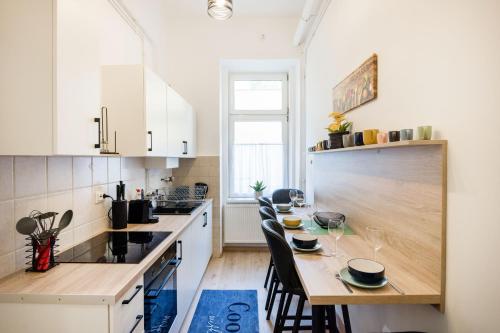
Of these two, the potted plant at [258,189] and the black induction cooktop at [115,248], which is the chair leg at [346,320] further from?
the potted plant at [258,189]

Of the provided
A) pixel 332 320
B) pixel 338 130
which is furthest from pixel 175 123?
pixel 332 320

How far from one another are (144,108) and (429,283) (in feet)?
6.65

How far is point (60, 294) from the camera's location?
3.75 ft

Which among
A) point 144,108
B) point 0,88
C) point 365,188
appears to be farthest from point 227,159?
point 0,88

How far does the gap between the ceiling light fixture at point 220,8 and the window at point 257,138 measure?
1.90 meters

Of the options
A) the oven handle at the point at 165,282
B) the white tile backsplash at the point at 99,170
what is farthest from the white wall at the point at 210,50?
the oven handle at the point at 165,282

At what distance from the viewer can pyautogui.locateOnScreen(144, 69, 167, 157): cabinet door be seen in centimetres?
211

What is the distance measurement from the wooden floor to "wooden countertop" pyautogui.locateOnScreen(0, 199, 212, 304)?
4.01 feet

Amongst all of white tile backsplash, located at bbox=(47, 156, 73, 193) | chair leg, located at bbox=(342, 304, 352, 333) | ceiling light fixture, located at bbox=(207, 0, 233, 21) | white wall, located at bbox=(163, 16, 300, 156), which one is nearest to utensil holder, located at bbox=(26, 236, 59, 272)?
white tile backsplash, located at bbox=(47, 156, 73, 193)

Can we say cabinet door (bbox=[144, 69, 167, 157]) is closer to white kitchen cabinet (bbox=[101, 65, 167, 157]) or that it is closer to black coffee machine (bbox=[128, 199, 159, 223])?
white kitchen cabinet (bbox=[101, 65, 167, 157])

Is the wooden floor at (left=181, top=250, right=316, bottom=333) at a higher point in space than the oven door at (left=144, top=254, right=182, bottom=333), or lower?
lower

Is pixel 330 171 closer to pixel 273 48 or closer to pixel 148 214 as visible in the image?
pixel 148 214

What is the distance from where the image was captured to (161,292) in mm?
1681

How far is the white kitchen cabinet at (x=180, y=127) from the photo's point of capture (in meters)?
2.69
